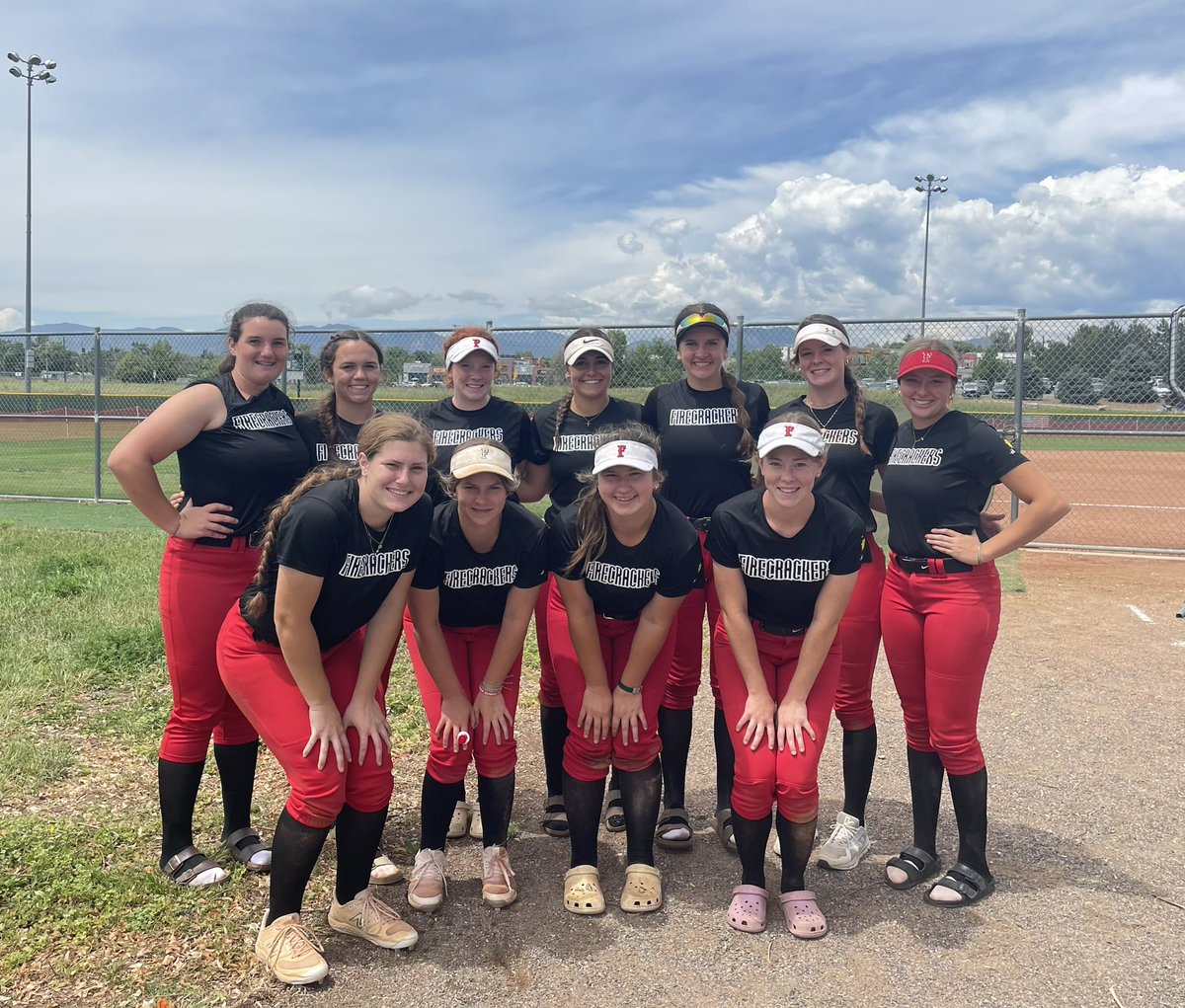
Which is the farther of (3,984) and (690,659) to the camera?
(690,659)

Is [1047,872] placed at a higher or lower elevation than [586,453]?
lower

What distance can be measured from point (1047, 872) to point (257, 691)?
122 inches

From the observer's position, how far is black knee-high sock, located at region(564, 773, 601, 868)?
140 inches

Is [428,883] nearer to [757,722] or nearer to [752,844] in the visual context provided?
[752,844]

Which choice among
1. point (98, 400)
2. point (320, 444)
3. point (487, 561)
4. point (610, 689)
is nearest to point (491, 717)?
point (610, 689)

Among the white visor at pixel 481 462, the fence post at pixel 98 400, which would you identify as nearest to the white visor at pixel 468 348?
the white visor at pixel 481 462

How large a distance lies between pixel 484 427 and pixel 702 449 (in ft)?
3.18

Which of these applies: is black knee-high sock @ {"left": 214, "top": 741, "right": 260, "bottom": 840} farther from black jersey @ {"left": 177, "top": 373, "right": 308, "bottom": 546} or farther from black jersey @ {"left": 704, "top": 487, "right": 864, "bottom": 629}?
black jersey @ {"left": 704, "top": 487, "right": 864, "bottom": 629}

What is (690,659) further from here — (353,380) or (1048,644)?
(1048,644)

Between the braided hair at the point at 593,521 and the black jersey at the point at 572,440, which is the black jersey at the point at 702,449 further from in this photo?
the braided hair at the point at 593,521

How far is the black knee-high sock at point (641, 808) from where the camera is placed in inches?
140

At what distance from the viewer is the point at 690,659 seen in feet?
13.1

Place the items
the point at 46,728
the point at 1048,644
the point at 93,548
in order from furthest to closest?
1. the point at 93,548
2. the point at 1048,644
3. the point at 46,728

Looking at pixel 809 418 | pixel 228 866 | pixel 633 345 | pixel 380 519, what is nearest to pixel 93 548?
pixel 633 345
